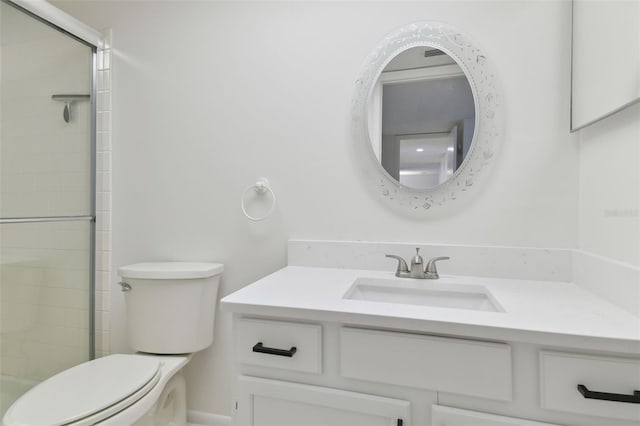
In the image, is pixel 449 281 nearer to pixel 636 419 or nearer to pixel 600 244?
pixel 600 244

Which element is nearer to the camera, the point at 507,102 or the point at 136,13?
the point at 507,102

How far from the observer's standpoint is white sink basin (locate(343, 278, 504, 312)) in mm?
1186

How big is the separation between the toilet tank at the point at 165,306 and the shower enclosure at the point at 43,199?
1.38 ft

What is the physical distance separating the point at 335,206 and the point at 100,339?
4.72 ft

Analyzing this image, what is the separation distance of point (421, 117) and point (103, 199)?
1.60 meters

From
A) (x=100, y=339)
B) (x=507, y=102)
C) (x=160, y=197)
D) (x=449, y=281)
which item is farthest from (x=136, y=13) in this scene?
(x=449, y=281)

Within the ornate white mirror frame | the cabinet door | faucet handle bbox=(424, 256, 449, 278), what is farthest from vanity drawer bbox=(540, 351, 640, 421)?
the ornate white mirror frame

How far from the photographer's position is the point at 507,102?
51.6 inches

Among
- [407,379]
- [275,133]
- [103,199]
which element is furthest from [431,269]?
[103,199]

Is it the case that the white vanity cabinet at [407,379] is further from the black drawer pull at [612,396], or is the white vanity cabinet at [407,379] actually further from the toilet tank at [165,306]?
the toilet tank at [165,306]

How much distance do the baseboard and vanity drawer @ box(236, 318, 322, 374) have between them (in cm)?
92

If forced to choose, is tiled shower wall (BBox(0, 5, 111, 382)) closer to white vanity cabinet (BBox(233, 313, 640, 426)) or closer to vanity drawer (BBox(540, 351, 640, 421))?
white vanity cabinet (BBox(233, 313, 640, 426))

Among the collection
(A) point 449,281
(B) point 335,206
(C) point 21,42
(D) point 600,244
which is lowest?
(A) point 449,281

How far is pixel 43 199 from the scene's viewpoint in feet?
5.24
